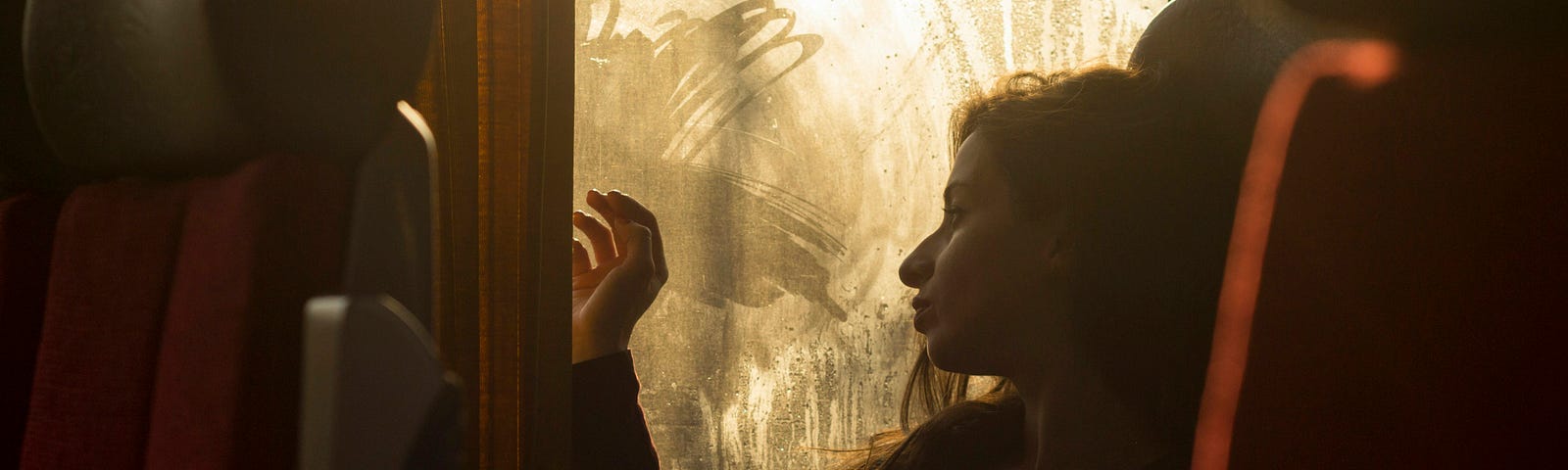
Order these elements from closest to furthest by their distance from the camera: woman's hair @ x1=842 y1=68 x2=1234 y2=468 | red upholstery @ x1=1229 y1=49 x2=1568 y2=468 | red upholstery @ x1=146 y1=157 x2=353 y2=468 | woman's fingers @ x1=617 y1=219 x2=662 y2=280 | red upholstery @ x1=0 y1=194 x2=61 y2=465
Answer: red upholstery @ x1=146 y1=157 x2=353 y2=468 → red upholstery @ x1=0 y1=194 x2=61 y2=465 → red upholstery @ x1=1229 y1=49 x2=1568 y2=468 → woman's hair @ x1=842 y1=68 x2=1234 y2=468 → woman's fingers @ x1=617 y1=219 x2=662 y2=280

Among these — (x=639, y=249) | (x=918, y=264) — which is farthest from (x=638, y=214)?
(x=918, y=264)

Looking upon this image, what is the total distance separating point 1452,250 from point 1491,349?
0.09m

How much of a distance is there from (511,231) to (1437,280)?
86cm

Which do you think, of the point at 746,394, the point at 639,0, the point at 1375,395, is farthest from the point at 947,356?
the point at 639,0

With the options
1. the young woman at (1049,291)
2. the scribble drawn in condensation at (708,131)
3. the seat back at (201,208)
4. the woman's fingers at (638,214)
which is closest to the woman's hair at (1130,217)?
the young woman at (1049,291)

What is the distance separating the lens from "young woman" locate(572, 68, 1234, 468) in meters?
0.94

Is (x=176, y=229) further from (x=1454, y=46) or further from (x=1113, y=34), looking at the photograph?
(x=1454, y=46)

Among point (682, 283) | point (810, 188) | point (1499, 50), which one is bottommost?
point (682, 283)

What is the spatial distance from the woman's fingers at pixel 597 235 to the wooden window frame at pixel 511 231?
0.11 feet

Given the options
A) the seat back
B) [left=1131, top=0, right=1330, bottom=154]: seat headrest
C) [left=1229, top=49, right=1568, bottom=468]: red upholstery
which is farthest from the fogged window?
the seat back

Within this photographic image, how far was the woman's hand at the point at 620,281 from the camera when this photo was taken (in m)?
1.04

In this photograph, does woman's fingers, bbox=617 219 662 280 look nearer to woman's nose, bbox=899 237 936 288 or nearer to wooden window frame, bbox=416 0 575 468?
wooden window frame, bbox=416 0 575 468

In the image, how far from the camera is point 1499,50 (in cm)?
80

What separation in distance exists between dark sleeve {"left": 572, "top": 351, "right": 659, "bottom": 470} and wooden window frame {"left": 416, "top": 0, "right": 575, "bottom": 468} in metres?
0.02
